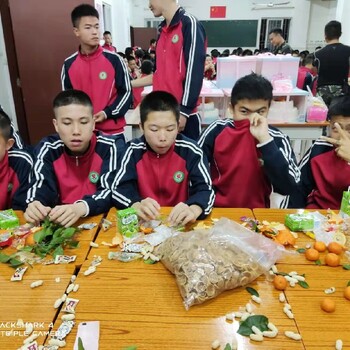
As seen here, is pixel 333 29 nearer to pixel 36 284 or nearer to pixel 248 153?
pixel 248 153

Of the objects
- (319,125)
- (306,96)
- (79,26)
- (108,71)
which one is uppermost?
(79,26)

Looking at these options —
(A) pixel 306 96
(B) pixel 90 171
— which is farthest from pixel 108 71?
(A) pixel 306 96

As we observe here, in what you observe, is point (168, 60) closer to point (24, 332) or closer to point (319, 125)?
point (319, 125)

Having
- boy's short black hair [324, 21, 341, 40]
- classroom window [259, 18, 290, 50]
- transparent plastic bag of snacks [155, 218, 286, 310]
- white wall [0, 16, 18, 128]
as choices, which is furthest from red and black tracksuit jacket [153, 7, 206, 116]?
classroom window [259, 18, 290, 50]

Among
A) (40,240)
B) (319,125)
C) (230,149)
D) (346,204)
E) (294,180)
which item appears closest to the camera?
(40,240)

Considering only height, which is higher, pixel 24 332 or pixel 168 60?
pixel 168 60

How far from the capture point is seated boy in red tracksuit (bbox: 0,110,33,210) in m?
1.79

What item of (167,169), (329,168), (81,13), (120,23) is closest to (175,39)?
(81,13)

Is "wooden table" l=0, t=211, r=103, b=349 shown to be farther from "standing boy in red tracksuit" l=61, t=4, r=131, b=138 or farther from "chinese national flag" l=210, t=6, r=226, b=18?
"chinese national flag" l=210, t=6, r=226, b=18

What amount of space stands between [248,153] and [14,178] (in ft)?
4.29

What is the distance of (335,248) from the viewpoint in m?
1.21

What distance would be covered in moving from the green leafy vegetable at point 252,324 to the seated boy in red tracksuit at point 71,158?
1.04 m

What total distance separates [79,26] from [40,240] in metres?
2.01

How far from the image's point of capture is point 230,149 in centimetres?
201
